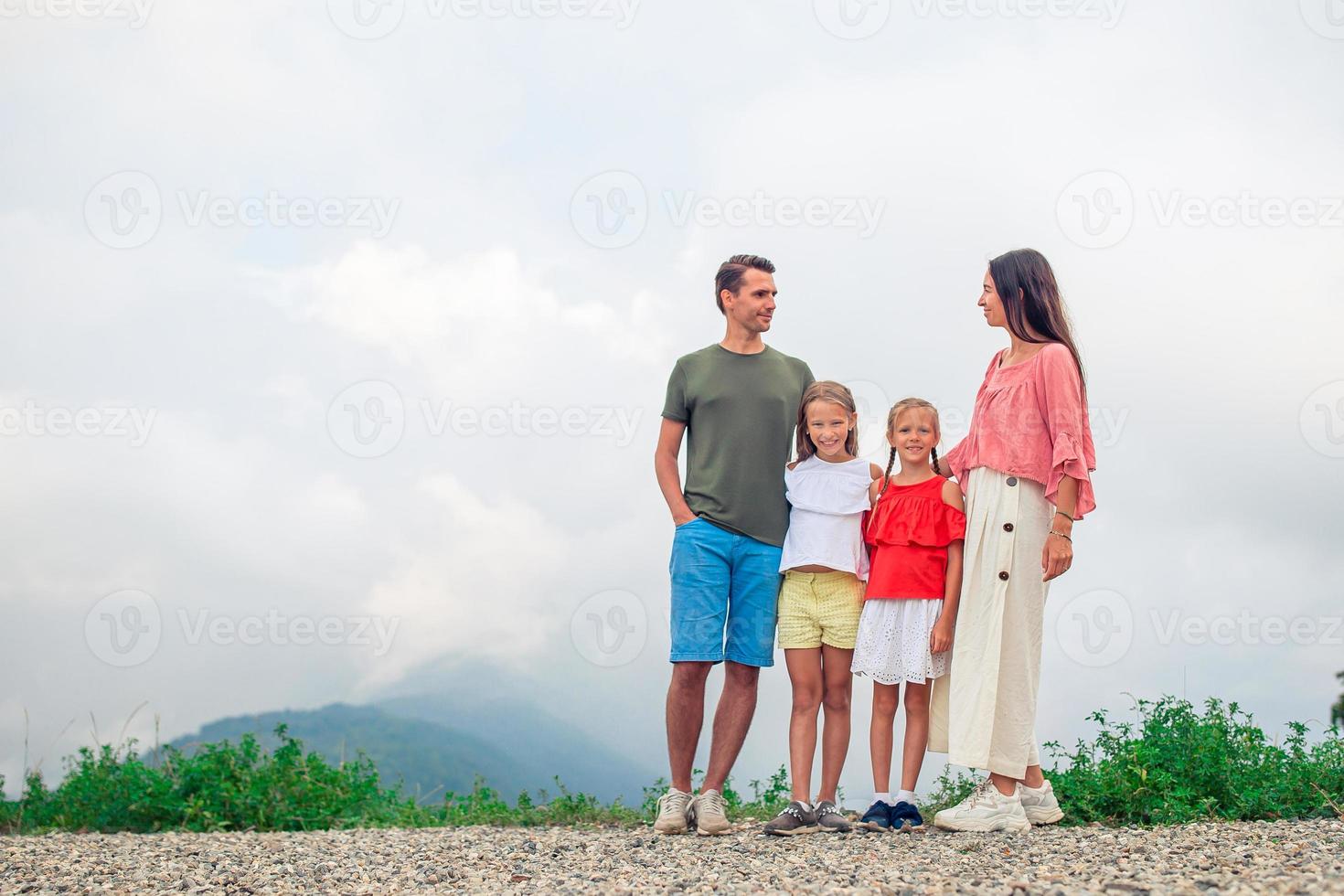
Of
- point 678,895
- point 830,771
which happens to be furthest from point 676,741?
point 678,895

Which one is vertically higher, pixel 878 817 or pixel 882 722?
pixel 882 722

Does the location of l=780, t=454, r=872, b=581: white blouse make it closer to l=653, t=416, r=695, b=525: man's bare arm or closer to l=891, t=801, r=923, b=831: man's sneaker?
l=653, t=416, r=695, b=525: man's bare arm

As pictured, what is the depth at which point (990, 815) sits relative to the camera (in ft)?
19.4

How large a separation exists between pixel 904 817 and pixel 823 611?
1.18 meters

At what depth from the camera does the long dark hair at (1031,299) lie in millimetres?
5984

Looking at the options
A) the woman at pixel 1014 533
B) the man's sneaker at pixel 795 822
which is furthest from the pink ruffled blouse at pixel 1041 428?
the man's sneaker at pixel 795 822

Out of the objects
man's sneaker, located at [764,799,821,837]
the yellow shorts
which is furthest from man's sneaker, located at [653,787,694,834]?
the yellow shorts

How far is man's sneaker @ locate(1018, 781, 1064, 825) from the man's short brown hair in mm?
3147

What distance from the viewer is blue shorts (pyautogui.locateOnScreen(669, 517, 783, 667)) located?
20.1 ft

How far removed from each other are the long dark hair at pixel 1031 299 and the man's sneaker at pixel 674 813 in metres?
3.11

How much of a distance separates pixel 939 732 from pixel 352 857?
10.7 ft

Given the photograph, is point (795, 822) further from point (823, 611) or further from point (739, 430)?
point (739, 430)

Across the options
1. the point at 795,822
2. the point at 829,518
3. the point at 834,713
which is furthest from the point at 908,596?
the point at 795,822

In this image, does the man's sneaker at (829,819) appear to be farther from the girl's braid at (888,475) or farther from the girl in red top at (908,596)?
the girl's braid at (888,475)
